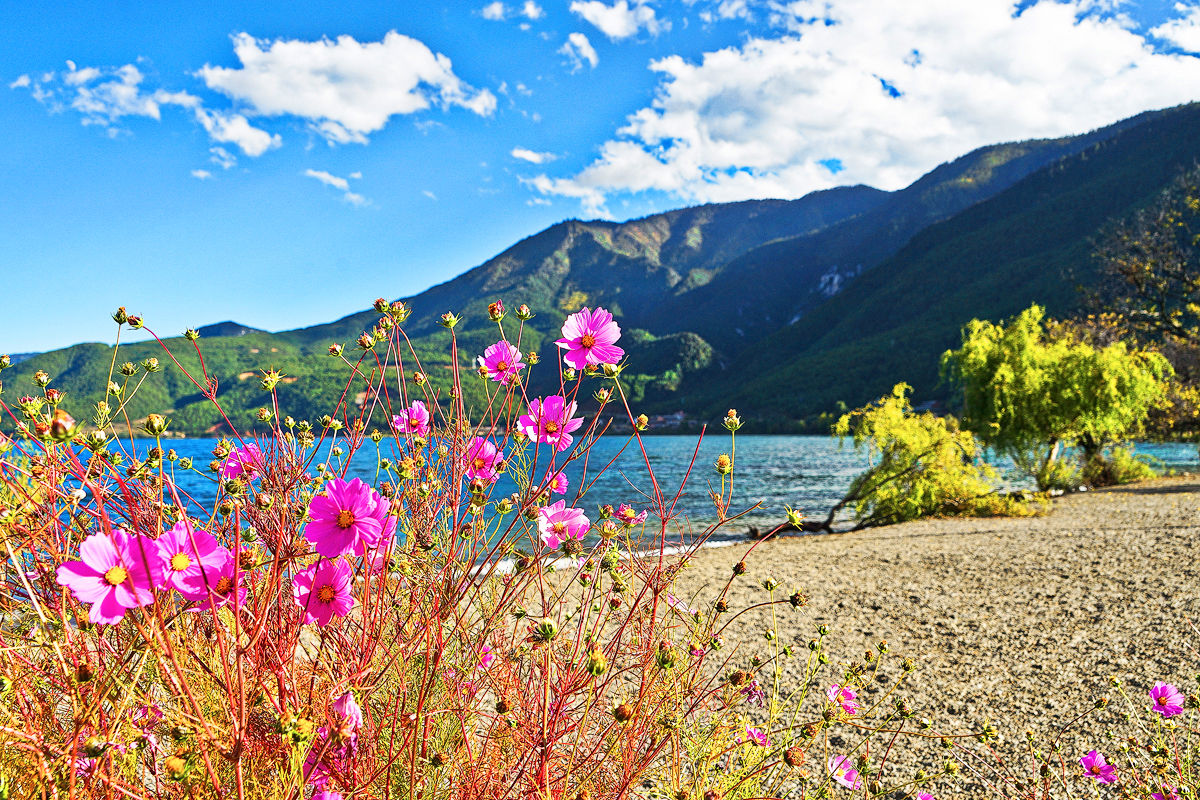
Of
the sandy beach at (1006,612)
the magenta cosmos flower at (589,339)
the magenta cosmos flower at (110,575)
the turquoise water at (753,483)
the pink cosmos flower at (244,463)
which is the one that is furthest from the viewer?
the turquoise water at (753,483)

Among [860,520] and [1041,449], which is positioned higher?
[1041,449]

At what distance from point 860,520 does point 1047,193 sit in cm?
12965

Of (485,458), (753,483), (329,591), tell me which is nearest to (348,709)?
(329,591)

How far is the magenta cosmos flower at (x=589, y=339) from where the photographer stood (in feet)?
4.53

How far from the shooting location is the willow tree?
12539mm

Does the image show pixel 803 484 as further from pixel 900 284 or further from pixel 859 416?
pixel 900 284

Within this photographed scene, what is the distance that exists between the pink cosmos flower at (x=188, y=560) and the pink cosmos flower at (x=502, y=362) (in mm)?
714

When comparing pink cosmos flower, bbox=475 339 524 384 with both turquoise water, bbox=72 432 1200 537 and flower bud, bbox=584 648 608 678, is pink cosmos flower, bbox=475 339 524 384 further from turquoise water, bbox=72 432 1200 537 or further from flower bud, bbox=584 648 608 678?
turquoise water, bbox=72 432 1200 537

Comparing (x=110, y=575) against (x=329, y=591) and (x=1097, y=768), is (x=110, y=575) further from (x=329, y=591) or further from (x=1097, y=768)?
(x=1097, y=768)

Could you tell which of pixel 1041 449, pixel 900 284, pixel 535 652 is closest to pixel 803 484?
pixel 1041 449

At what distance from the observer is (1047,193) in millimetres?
110500

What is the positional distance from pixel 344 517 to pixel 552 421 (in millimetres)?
596

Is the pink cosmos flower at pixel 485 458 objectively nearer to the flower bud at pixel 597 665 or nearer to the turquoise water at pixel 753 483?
the flower bud at pixel 597 665

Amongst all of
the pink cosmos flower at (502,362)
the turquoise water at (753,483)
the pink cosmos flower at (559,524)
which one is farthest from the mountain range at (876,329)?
the pink cosmos flower at (559,524)
